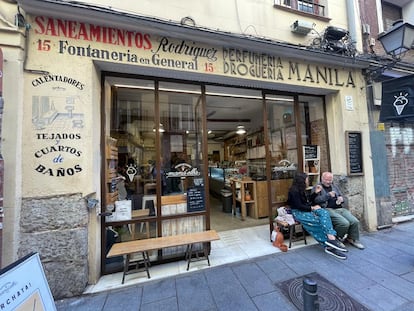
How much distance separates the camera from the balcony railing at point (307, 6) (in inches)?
169

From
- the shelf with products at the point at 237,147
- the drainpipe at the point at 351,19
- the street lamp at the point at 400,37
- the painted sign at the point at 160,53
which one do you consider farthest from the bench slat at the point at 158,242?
the shelf with products at the point at 237,147

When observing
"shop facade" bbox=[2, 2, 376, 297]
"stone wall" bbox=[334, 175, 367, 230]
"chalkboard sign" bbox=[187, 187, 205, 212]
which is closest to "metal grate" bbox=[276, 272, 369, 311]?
"shop facade" bbox=[2, 2, 376, 297]

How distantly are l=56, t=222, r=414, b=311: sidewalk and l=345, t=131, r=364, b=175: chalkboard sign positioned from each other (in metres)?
1.62

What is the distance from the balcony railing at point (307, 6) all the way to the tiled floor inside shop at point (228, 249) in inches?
200

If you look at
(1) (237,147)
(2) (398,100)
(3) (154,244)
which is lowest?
(3) (154,244)

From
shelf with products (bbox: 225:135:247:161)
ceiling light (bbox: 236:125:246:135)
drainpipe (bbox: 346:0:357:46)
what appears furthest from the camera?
shelf with products (bbox: 225:135:247:161)

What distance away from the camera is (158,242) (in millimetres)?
3068

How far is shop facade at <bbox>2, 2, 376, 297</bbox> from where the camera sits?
2.58 m

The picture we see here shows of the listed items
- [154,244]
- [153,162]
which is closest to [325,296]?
[154,244]

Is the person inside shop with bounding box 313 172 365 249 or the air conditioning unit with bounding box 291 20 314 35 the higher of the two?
the air conditioning unit with bounding box 291 20 314 35

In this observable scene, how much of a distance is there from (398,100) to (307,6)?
285cm

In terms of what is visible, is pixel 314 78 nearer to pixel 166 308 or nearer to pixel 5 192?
pixel 166 308

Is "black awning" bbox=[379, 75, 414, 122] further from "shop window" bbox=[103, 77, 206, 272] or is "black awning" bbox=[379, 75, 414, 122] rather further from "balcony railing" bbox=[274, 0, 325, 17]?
"shop window" bbox=[103, 77, 206, 272]

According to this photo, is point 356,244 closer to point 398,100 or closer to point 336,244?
point 336,244
